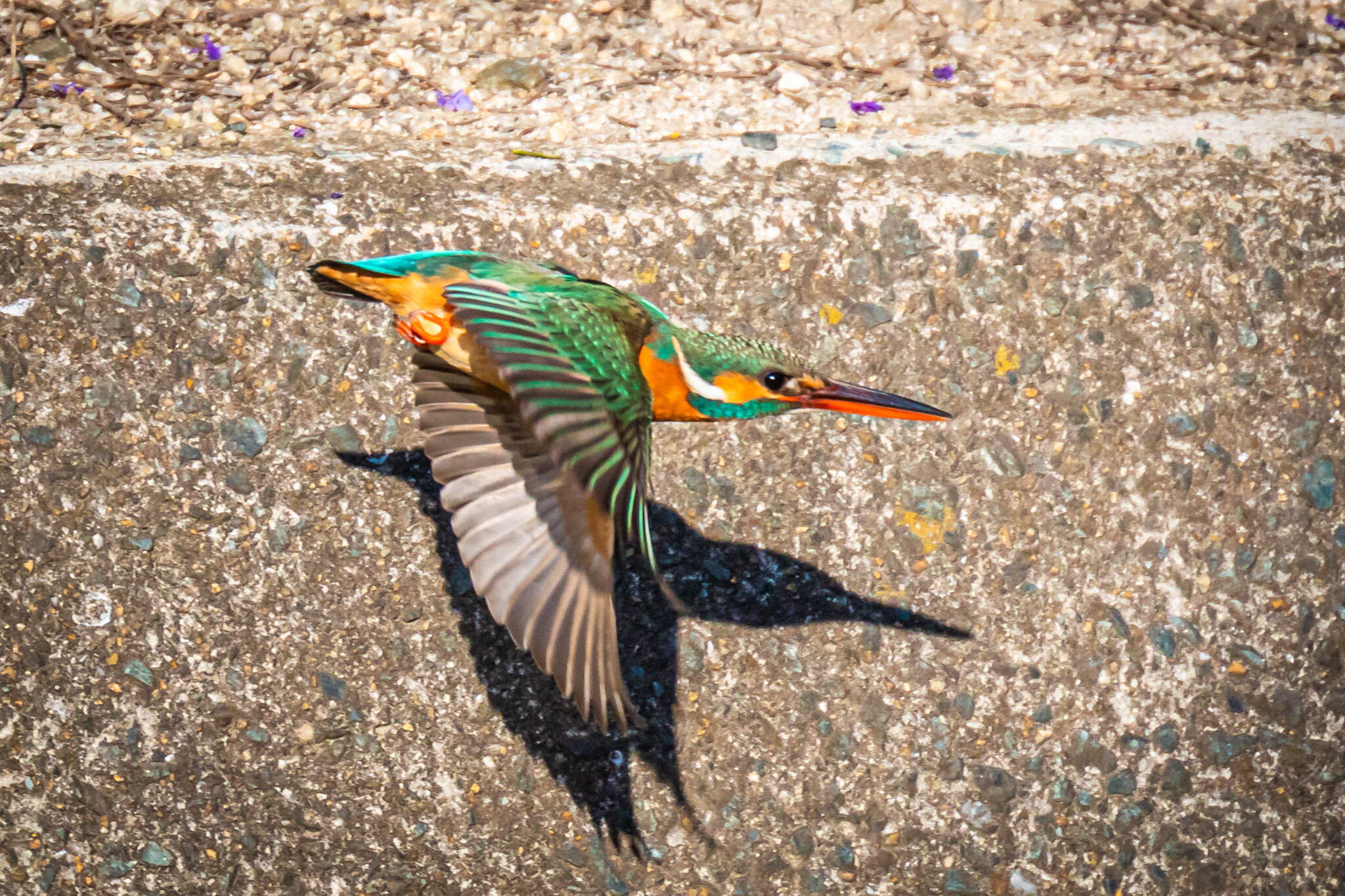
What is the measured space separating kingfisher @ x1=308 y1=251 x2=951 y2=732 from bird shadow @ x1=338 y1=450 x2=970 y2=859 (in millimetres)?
480

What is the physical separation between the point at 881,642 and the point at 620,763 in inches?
26.9

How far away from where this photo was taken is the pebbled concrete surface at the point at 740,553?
2.73m

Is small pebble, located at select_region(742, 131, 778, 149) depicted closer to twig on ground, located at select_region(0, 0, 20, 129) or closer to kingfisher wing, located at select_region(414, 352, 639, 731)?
kingfisher wing, located at select_region(414, 352, 639, 731)

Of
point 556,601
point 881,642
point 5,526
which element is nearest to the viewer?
point 556,601

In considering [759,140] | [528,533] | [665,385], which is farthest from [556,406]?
[759,140]

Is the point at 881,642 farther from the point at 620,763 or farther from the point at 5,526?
the point at 5,526

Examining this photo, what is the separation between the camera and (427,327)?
91.9 inches

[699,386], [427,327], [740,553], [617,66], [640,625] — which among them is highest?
[617,66]

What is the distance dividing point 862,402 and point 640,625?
2.57 ft

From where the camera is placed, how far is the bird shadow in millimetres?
2758

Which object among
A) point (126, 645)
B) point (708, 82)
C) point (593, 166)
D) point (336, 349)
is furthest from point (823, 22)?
point (126, 645)

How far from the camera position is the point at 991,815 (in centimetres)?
281

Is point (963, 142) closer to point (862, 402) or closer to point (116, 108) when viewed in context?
point (862, 402)

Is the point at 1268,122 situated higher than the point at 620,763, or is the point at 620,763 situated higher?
the point at 1268,122
